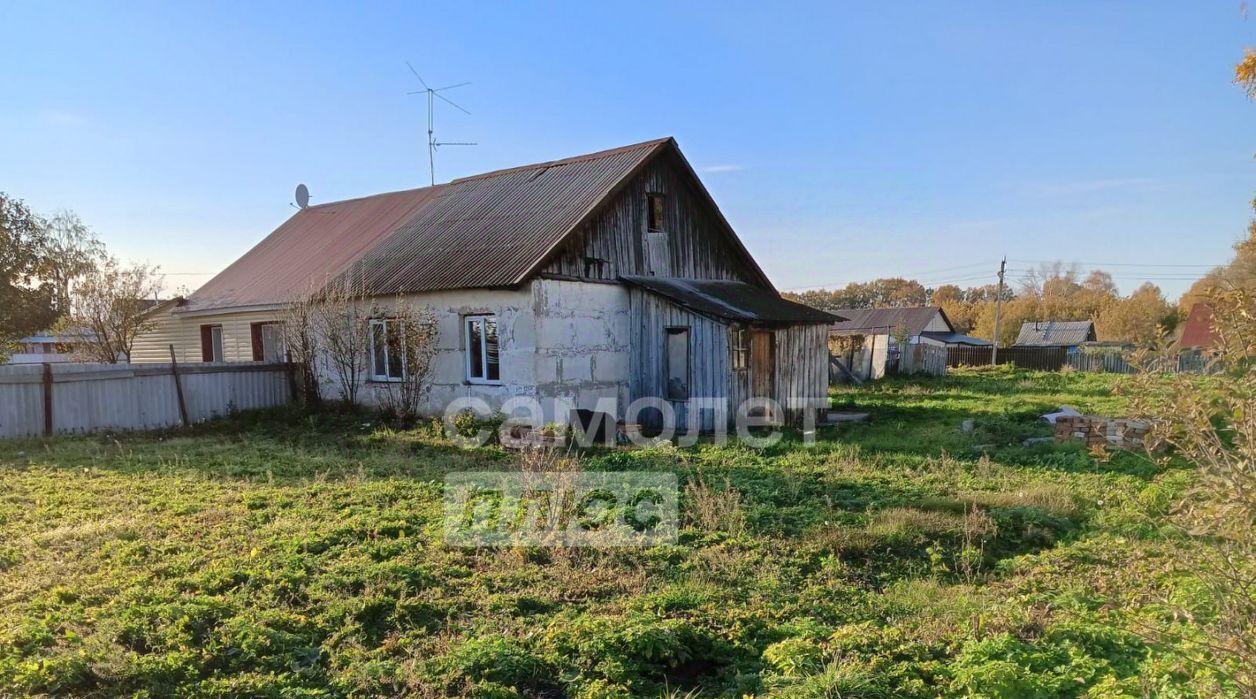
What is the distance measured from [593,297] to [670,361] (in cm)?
205

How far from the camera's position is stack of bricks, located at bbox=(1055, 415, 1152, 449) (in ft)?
36.5

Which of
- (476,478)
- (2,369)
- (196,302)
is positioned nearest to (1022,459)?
(476,478)

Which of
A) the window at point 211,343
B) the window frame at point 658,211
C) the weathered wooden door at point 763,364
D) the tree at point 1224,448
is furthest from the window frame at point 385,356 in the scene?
the tree at point 1224,448

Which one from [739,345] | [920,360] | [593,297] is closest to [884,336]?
[920,360]

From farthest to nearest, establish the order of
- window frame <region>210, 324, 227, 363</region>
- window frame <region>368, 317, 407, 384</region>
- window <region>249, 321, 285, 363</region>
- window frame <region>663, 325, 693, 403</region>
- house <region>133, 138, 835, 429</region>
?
window frame <region>210, 324, 227, 363</region>
window <region>249, 321, 285, 363</region>
window frame <region>368, 317, 407, 384</region>
window frame <region>663, 325, 693, 403</region>
house <region>133, 138, 835, 429</region>

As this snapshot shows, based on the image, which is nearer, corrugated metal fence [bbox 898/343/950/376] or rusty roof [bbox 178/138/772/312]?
rusty roof [bbox 178/138/772/312]

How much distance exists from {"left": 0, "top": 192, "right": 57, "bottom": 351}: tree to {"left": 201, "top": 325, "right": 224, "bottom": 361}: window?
6496mm

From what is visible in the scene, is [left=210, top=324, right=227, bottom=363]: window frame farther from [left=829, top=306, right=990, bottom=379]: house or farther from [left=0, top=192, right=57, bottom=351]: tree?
[left=829, top=306, right=990, bottom=379]: house

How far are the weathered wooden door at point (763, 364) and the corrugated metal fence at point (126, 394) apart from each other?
1088 cm

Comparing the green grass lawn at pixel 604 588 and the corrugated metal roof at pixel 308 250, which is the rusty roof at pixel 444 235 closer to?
the corrugated metal roof at pixel 308 250

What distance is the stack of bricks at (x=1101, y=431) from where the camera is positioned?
1112 cm

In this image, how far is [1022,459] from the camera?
1056 cm

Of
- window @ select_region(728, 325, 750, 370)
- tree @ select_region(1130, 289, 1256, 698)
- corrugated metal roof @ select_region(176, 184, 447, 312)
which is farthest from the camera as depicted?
corrugated metal roof @ select_region(176, 184, 447, 312)

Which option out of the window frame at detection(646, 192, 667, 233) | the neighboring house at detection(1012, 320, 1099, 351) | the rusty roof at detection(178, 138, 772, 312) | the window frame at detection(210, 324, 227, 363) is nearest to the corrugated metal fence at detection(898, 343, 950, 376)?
the rusty roof at detection(178, 138, 772, 312)
